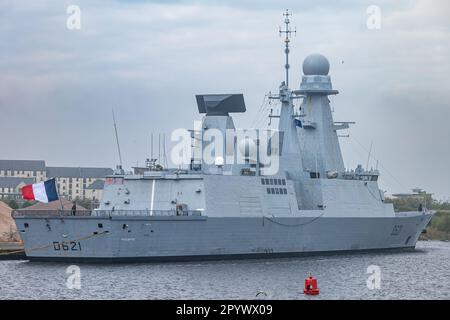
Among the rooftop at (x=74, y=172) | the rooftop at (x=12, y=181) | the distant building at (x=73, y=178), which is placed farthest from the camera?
the rooftop at (x=74, y=172)

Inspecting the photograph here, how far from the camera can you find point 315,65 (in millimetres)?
50312

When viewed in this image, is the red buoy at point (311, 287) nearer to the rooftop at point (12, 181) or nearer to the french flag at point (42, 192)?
the french flag at point (42, 192)

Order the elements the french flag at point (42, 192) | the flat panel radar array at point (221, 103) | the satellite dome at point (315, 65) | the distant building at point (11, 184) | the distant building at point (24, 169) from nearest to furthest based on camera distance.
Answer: the french flag at point (42, 192) < the flat panel radar array at point (221, 103) < the satellite dome at point (315, 65) < the distant building at point (11, 184) < the distant building at point (24, 169)

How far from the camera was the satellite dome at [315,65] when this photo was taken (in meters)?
50.3

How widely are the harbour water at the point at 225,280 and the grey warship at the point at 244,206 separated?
87 centimetres

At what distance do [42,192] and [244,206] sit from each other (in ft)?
28.8

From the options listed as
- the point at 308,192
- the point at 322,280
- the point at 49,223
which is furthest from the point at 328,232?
the point at 49,223

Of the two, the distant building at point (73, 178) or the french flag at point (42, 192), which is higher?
the distant building at point (73, 178)

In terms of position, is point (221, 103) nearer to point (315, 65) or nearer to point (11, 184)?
point (315, 65)

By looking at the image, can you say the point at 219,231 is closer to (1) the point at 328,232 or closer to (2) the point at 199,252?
(2) the point at 199,252

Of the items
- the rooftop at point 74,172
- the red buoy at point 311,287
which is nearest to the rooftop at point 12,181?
the rooftop at point 74,172

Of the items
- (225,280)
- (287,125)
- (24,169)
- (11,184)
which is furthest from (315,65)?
(24,169)

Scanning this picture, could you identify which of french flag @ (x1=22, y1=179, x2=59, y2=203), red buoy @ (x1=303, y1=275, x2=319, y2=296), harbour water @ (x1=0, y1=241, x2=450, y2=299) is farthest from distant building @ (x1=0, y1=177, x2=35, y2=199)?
red buoy @ (x1=303, y1=275, x2=319, y2=296)

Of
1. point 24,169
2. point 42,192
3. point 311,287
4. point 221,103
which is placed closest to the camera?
point 311,287
